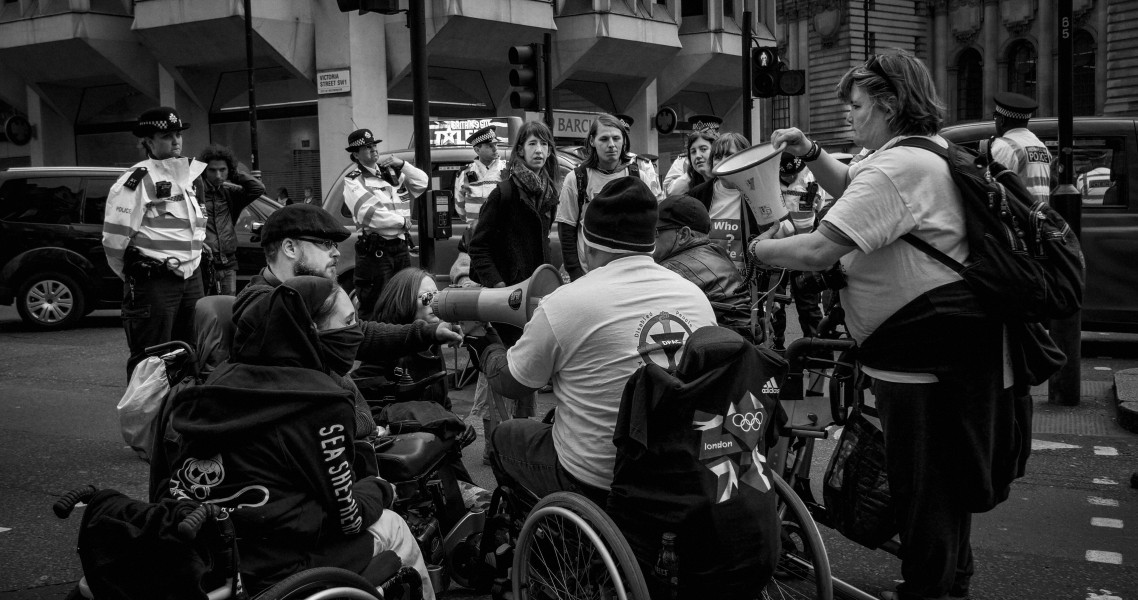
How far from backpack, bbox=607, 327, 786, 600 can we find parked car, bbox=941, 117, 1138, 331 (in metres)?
7.34

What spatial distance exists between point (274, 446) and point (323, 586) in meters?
0.40

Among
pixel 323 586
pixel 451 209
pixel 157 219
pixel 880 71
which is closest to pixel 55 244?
pixel 451 209

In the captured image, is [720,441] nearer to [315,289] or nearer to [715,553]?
[715,553]

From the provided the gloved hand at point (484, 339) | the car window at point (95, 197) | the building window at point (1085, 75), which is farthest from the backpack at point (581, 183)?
the building window at point (1085, 75)

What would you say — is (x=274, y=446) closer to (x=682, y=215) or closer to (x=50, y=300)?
(x=682, y=215)

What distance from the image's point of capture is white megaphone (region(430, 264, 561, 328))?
4066mm

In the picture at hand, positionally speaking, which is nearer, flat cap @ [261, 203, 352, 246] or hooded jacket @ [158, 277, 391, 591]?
hooded jacket @ [158, 277, 391, 591]

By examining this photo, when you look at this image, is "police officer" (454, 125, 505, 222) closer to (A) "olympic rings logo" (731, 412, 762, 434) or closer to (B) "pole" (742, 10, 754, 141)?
(B) "pole" (742, 10, 754, 141)

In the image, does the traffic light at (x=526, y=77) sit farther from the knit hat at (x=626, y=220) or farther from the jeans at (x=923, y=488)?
the jeans at (x=923, y=488)

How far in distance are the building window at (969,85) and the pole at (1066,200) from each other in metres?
41.9

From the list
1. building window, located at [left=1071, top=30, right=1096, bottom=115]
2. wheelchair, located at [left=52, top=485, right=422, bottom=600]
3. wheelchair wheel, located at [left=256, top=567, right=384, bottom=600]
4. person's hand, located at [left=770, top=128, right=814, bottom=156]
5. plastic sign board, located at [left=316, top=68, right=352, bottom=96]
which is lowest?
wheelchair wheel, located at [left=256, top=567, right=384, bottom=600]

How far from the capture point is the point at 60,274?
12695 mm

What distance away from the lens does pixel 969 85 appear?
155 ft

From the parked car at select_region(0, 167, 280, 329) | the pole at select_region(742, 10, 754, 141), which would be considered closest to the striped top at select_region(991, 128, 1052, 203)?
the pole at select_region(742, 10, 754, 141)
